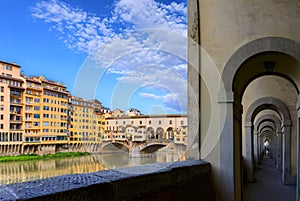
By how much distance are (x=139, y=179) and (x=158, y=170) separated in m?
0.41

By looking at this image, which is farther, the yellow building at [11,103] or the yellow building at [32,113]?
the yellow building at [32,113]

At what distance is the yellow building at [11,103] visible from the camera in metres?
8.77

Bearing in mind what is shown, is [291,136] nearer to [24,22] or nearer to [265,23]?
[265,23]

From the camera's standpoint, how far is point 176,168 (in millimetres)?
2746

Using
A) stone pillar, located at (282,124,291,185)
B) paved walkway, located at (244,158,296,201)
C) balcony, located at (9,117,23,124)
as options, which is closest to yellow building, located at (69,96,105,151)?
paved walkway, located at (244,158,296,201)

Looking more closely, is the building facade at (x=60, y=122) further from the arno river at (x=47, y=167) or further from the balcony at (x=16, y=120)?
the arno river at (x=47, y=167)

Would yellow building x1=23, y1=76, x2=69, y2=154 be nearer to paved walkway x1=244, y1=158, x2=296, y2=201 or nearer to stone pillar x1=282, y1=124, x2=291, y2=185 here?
paved walkway x1=244, y1=158, x2=296, y2=201

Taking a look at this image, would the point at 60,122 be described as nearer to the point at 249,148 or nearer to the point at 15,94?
the point at 15,94

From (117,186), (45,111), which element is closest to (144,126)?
Result: (117,186)

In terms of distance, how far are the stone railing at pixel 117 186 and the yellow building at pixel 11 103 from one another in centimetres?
681

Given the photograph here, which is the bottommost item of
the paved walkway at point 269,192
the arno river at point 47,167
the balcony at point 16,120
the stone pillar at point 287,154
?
the arno river at point 47,167

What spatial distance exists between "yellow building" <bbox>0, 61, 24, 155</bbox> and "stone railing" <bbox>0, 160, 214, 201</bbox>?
681cm

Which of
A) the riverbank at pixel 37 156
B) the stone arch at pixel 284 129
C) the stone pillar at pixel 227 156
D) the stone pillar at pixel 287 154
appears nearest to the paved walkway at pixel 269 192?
the stone pillar at pixel 287 154

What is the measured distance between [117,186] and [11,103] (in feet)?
31.8
